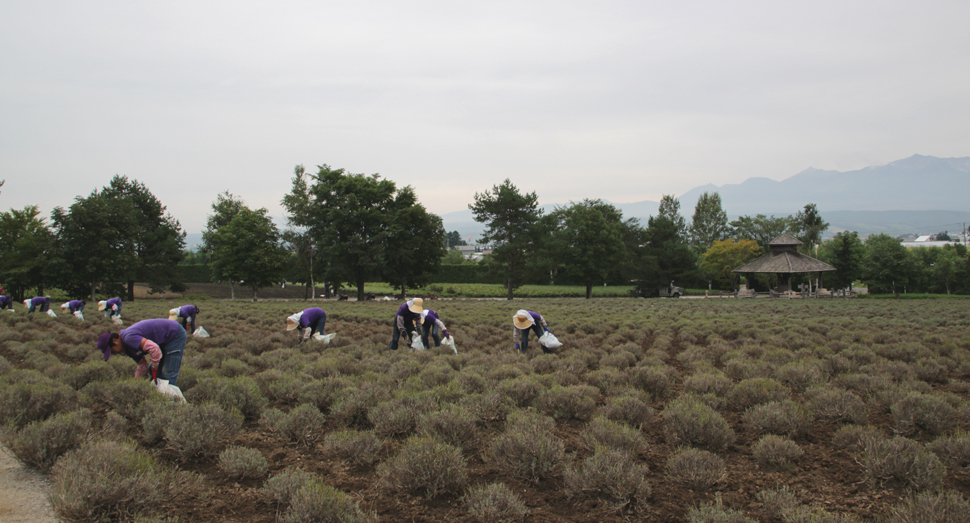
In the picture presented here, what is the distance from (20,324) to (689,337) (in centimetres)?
2251

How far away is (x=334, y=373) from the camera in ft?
30.9

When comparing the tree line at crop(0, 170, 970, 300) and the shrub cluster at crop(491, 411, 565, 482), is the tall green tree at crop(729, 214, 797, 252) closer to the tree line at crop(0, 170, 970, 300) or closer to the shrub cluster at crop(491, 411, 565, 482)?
the tree line at crop(0, 170, 970, 300)

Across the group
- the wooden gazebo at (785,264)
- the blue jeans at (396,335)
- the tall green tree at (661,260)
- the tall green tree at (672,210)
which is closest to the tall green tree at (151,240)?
the blue jeans at (396,335)

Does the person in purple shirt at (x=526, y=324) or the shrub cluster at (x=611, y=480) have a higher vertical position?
the person in purple shirt at (x=526, y=324)

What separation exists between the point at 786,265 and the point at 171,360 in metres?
54.8

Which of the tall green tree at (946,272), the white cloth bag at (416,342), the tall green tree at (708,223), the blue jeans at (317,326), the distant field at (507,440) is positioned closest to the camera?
the distant field at (507,440)

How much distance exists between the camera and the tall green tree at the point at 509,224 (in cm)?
4919

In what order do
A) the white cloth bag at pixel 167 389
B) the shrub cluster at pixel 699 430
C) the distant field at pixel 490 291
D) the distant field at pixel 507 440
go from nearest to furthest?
the distant field at pixel 507 440
the shrub cluster at pixel 699 430
the white cloth bag at pixel 167 389
the distant field at pixel 490 291

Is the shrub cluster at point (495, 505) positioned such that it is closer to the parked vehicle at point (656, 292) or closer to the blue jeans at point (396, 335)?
the blue jeans at point (396, 335)

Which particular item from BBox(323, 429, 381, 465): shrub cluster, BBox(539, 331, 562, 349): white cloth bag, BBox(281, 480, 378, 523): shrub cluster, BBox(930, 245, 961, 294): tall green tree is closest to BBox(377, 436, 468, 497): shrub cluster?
BBox(323, 429, 381, 465): shrub cluster

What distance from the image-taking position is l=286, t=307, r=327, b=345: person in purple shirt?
44.5ft

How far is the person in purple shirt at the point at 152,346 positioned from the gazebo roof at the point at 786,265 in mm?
53395

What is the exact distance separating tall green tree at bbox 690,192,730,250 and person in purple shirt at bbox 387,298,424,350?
269ft

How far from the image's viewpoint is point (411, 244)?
145 ft
